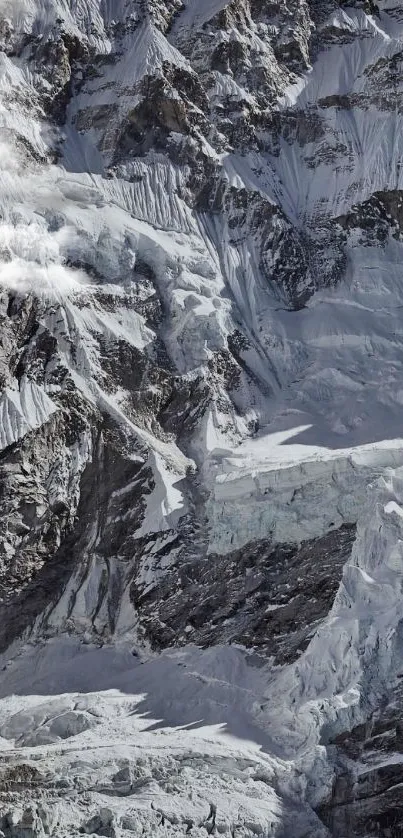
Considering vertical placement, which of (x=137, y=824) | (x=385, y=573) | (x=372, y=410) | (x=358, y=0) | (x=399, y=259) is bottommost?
(x=137, y=824)

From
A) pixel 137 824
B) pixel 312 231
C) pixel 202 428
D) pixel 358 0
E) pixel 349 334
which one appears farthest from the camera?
pixel 358 0

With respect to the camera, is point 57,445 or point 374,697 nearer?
point 374,697

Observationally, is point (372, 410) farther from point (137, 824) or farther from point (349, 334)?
point (137, 824)

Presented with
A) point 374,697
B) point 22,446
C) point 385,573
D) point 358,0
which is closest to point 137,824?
point 374,697

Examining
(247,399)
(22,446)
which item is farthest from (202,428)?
(22,446)

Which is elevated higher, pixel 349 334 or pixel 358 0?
pixel 358 0

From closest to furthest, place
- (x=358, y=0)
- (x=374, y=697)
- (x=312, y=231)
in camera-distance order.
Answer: (x=374, y=697)
(x=312, y=231)
(x=358, y=0)

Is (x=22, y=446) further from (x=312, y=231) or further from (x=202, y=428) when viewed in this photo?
(x=312, y=231)
